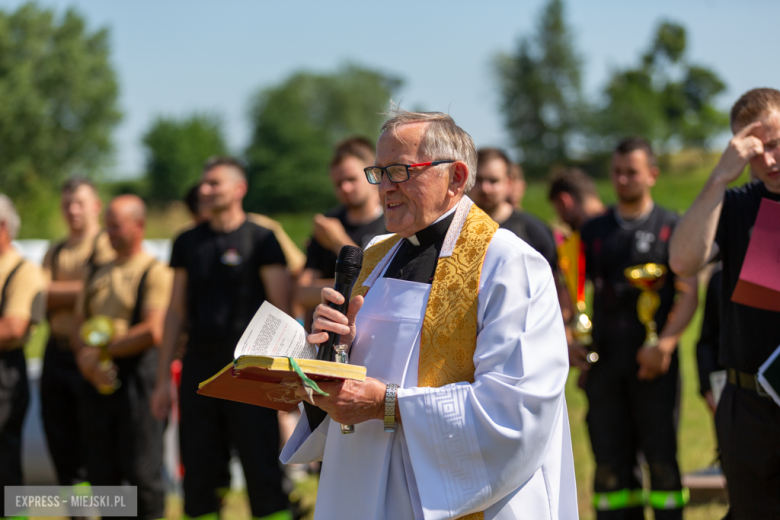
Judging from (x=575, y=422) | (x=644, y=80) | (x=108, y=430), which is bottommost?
(x=575, y=422)

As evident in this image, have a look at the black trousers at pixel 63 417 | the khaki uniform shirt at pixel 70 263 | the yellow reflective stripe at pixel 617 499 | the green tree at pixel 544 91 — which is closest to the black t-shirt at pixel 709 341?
the yellow reflective stripe at pixel 617 499

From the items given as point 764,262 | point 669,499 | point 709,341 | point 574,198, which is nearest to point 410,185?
point 764,262

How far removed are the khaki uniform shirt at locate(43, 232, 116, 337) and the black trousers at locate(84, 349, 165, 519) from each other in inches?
30.4

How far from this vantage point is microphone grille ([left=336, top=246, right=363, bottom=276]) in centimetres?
278

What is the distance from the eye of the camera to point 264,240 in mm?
5273

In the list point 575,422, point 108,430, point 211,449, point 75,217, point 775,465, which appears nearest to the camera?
point 775,465

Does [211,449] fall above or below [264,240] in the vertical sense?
below

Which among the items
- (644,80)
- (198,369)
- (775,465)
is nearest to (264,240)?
(198,369)

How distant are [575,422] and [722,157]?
20.2ft

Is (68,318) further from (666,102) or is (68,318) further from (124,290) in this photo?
(666,102)

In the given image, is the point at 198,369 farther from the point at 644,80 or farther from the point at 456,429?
the point at 644,80

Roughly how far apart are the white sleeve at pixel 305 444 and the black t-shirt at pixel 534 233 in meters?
2.36

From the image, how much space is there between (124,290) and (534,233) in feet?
10.3

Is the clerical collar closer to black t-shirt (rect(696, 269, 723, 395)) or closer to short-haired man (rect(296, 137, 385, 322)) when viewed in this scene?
short-haired man (rect(296, 137, 385, 322))
